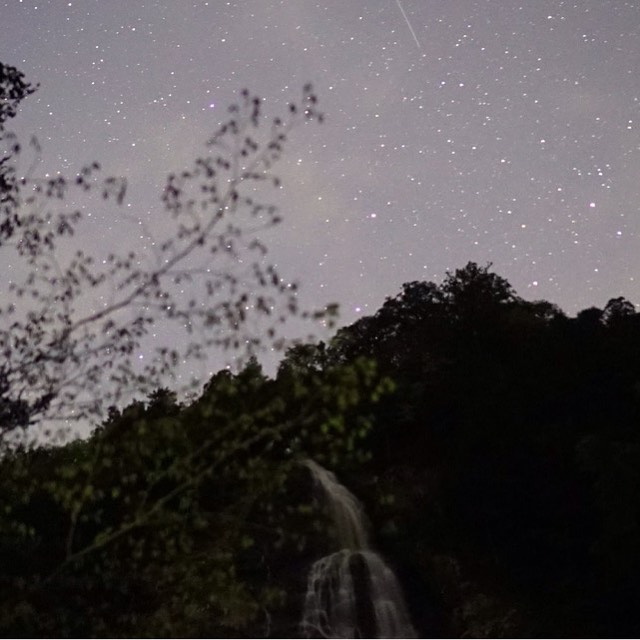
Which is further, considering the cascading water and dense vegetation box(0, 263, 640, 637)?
the cascading water

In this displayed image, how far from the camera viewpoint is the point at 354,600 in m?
21.0

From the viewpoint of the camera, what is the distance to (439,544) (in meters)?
23.8

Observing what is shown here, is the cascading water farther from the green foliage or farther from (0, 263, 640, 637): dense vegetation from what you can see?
the green foliage

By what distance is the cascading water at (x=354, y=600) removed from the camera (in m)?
20.5

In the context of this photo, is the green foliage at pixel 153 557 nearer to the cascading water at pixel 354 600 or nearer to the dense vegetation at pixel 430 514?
the dense vegetation at pixel 430 514

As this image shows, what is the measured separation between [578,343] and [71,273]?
74.9ft

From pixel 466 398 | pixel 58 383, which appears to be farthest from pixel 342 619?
pixel 58 383

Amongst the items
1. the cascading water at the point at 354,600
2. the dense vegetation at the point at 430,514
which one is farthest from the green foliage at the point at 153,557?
the cascading water at the point at 354,600

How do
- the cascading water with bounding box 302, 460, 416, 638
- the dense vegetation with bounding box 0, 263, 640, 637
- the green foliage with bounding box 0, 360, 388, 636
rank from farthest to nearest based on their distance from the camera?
the cascading water with bounding box 302, 460, 416, 638 < the dense vegetation with bounding box 0, 263, 640, 637 < the green foliage with bounding box 0, 360, 388, 636

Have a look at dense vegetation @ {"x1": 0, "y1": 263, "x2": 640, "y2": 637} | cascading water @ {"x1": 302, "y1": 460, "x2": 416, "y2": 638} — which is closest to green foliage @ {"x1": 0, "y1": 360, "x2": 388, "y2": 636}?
dense vegetation @ {"x1": 0, "y1": 263, "x2": 640, "y2": 637}

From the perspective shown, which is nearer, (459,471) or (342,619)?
(342,619)

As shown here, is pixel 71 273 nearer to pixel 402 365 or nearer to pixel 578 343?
pixel 578 343

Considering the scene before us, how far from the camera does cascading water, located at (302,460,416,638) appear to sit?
20.5 meters

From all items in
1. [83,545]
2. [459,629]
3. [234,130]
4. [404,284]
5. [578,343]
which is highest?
[404,284]
